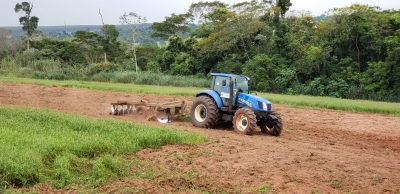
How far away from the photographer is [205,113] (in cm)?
1491

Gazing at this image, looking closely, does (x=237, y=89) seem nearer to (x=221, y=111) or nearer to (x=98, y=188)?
(x=221, y=111)

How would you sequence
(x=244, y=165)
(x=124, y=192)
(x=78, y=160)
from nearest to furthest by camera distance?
1. (x=124, y=192)
2. (x=78, y=160)
3. (x=244, y=165)

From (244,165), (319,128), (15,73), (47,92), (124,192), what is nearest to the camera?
(124,192)

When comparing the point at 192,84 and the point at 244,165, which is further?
the point at 192,84

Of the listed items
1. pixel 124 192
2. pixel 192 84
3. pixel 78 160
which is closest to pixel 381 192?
pixel 124 192

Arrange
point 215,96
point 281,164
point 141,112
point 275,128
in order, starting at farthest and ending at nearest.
Answer: point 141,112 < point 215,96 < point 275,128 < point 281,164

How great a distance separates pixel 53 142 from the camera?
9.38 metres

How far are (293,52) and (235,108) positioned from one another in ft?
91.0

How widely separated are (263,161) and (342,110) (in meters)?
15.3

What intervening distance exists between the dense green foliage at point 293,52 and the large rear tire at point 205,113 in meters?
23.9

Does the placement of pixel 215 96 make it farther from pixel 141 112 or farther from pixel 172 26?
pixel 172 26

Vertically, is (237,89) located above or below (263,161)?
above

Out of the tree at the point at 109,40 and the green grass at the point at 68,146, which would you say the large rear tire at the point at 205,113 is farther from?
the tree at the point at 109,40

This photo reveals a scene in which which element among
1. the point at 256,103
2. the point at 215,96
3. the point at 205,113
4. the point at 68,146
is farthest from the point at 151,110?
the point at 68,146
